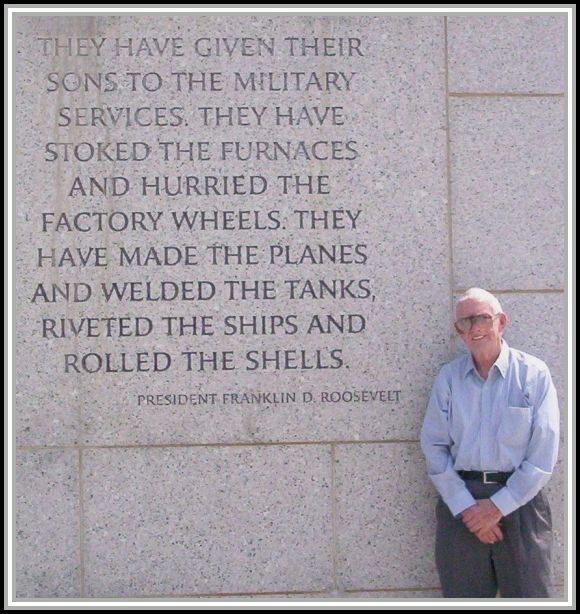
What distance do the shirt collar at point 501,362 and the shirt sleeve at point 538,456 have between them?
0.57 ft

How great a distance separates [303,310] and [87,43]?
5.99ft

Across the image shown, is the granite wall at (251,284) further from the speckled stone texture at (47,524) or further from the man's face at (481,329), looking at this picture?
the man's face at (481,329)

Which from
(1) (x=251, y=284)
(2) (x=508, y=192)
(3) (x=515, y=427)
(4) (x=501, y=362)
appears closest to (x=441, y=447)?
(3) (x=515, y=427)

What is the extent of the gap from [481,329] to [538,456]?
0.66 m

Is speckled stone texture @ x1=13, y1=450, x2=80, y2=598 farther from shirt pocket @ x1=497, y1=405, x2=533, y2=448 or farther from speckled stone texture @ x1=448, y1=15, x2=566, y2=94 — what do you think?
speckled stone texture @ x1=448, y1=15, x2=566, y2=94

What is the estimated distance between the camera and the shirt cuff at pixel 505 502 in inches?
185

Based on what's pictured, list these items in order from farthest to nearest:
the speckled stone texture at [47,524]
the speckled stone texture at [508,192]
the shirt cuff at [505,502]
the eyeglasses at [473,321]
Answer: the speckled stone texture at [508,192] → the speckled stone texture at [47,524] → the eyeglasses at [473,321] → the shirt cuff at [505,502]

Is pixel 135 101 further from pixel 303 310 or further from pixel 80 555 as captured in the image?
pixel 80 555

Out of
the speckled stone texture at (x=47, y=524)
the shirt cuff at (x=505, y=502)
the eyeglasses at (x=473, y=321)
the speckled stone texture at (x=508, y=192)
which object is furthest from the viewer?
the speckled stone texture at (x=508, y=192)

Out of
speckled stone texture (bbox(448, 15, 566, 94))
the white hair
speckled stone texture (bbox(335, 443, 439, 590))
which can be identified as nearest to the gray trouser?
speckled stone texture (bbox(335, 443, 439, 590))

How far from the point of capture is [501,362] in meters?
4.88

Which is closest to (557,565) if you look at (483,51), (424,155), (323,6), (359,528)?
(359,528)

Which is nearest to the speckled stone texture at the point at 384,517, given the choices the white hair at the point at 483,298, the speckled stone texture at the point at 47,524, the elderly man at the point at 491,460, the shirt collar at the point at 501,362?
the elderly man at the point at 491,460

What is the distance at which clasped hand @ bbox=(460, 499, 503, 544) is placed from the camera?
185 inches
